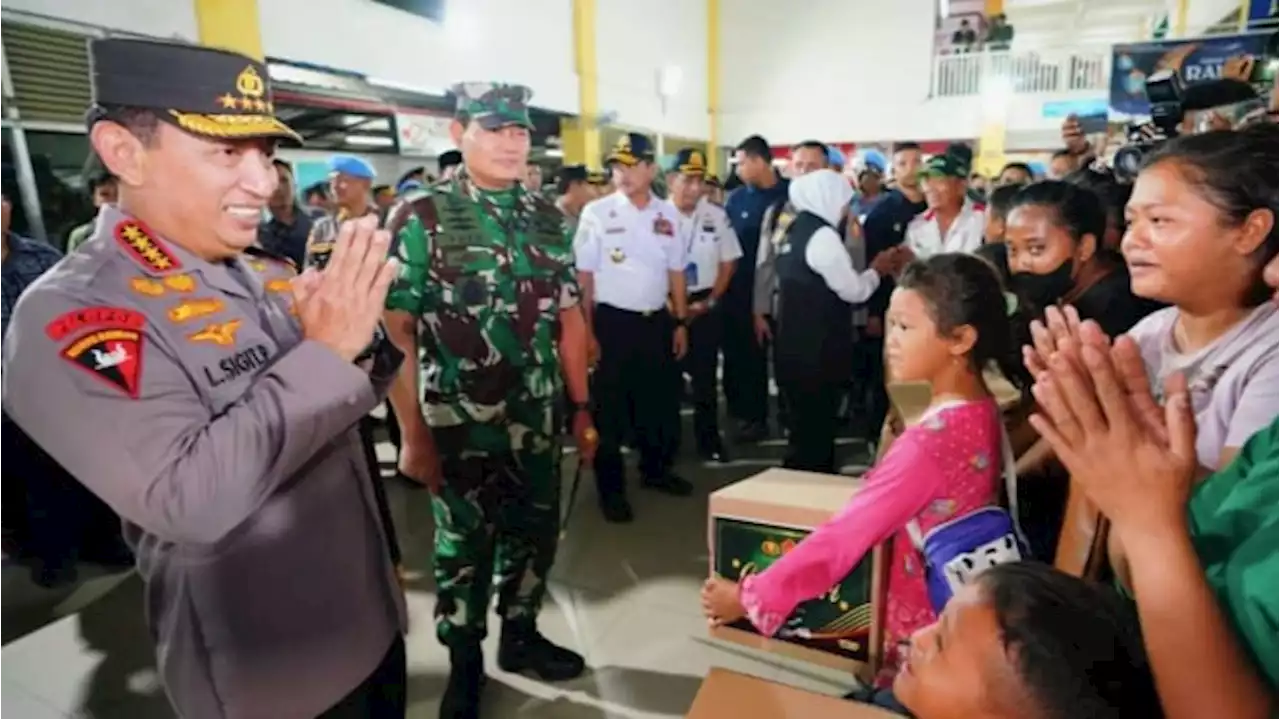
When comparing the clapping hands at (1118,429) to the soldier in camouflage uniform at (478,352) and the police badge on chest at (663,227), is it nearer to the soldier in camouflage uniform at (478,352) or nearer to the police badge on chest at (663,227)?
the soldier in camouflage uniform at (478,352)

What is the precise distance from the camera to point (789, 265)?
3070 mm

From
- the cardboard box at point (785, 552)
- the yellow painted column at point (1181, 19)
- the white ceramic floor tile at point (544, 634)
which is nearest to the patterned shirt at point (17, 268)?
the white ceramic floor tile at point (544, 634)

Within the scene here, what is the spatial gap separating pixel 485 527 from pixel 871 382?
9.70 feet

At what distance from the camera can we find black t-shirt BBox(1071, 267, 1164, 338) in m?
1.79

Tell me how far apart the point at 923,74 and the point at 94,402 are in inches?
538

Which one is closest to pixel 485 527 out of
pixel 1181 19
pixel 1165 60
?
pixel 1165 60

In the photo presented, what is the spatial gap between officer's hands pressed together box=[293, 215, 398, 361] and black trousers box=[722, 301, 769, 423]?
334 centimetres

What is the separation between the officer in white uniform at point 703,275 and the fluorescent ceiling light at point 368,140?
333 centimetres

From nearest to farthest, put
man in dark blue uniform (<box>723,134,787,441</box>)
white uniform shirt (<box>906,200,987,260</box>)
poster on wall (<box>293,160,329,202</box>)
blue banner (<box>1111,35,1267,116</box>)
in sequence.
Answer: white uniform shirt (<box>906,200,987,260</box>)
man in dark blue uniform (<box>723,134,787,441</box>)
blue banner (<box>1111,35,1267,116</box>)
poster on wall (<box>293,160,329,202</box>)

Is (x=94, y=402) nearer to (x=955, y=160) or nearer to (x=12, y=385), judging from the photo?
(x=12, y=385)

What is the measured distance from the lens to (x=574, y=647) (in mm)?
2211

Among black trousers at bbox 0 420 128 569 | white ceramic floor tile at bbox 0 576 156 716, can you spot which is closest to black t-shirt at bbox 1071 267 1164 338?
white ceramic floor tile at bbox 0 576 156 716

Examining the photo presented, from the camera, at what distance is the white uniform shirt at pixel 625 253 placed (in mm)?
3240

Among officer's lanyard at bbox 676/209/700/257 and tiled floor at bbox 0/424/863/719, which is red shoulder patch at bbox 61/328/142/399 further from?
officer's lanyard at bbox 676/209/700/257
